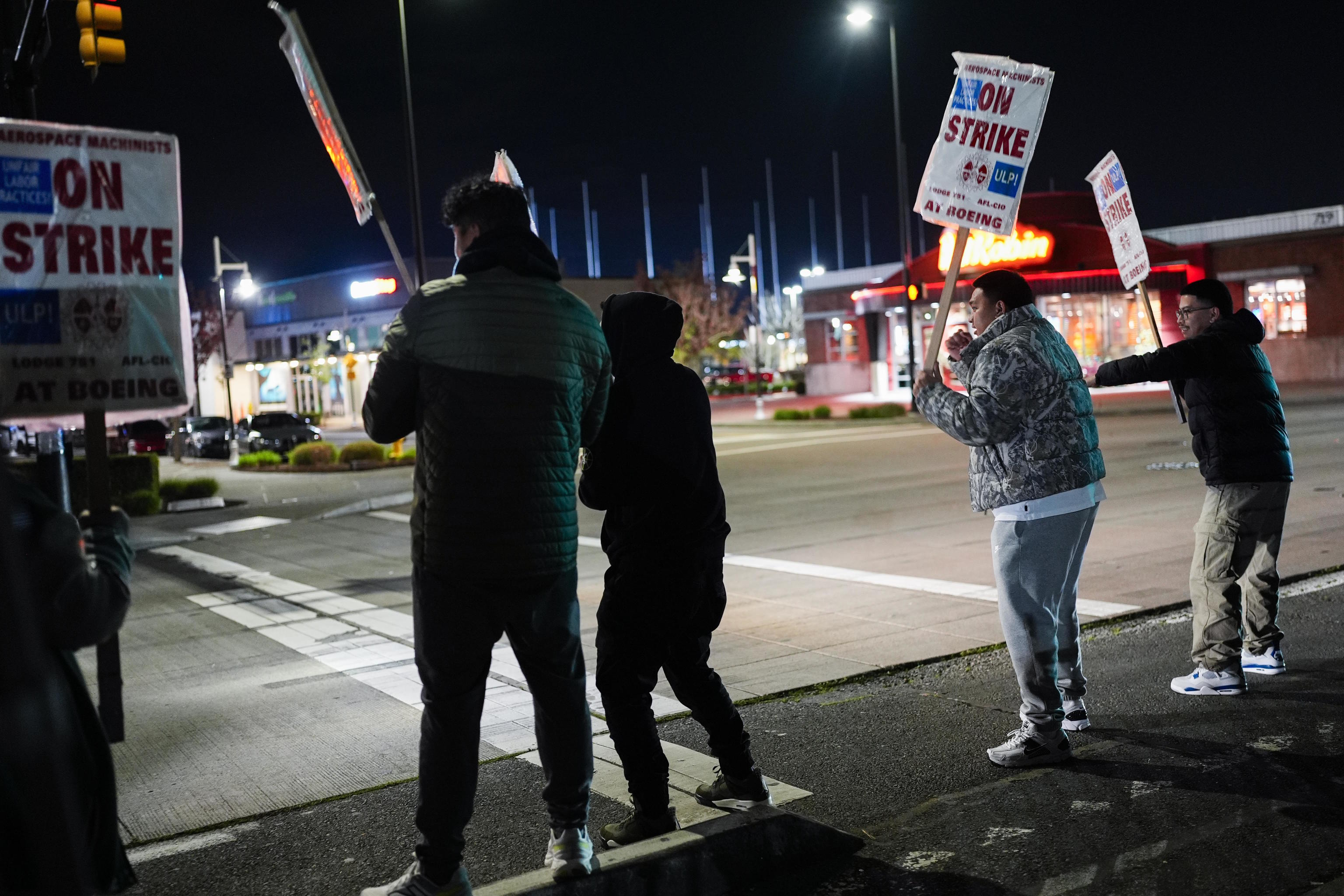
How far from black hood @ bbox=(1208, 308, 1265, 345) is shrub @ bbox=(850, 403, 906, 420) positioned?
2654 cm

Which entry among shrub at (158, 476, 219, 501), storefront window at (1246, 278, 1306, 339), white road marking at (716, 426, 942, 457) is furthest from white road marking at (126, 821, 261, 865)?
storefront window at (1246, 278, 1306, 339)

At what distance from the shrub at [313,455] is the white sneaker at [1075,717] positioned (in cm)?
2260

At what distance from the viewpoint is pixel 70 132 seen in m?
3.20

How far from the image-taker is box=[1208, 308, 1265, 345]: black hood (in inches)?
230

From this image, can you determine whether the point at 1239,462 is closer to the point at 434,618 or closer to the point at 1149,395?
the point at 434,618

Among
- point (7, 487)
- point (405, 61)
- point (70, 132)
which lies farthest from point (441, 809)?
point (405, 61)

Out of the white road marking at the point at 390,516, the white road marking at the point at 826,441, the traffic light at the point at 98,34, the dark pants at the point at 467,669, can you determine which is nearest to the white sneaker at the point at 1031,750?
the dark pants at the point at 467,669

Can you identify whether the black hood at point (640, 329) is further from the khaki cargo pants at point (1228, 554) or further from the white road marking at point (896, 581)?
the white road marking at point (896, 581)

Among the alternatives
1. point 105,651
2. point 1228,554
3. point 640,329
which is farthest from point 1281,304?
point 105,651

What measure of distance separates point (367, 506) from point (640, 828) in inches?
570

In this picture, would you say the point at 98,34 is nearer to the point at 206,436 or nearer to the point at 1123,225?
the point at 1123,225

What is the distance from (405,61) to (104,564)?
1818 centimetres

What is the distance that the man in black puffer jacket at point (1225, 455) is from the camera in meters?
5.82

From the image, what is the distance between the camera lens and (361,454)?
25.9 m
